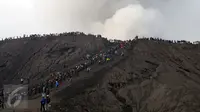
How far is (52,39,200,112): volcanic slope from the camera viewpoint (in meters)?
26.2

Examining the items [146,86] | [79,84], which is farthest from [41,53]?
[146,86]

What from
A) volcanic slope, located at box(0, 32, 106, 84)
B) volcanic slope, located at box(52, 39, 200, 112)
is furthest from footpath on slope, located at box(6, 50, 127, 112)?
volcanic slope, located at box(0, 32, 106, 84)

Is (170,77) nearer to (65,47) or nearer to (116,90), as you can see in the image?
(116,90)

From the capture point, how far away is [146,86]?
29.8m

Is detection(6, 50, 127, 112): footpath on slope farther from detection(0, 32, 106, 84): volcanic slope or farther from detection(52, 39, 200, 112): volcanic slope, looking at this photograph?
detection(0, 32, 106, 84): volcanic slope

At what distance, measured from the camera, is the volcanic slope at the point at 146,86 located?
26203mm

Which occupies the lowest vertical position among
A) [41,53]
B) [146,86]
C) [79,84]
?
[146,86]

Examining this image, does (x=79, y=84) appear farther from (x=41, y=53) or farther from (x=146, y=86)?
(x=41, y=53)

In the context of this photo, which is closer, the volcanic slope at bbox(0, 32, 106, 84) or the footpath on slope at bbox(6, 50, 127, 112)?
the footpath on slope at bbox(6, 50, 127, 112)

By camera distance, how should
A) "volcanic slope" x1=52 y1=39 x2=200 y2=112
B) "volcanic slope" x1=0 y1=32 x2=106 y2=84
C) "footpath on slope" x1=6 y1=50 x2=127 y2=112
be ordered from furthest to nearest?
1. "volcanic slope" x1=0 y1=32 x2=106 y2=84
2. "volcanic slope" x1=52 y1=39 x2=200 y2=112
3. "footpath on slope" x1=6 y1=50 x2=127 y2=112

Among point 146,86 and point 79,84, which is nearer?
point 79,84

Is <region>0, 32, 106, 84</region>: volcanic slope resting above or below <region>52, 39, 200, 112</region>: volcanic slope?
above

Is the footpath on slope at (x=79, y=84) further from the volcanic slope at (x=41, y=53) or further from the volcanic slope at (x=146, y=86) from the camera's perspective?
the volcanic slope at (x=41, y=53)

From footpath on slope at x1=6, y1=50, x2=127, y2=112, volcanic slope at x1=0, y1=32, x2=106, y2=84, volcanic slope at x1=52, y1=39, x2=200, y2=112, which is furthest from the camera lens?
volcanic slope at x1=0, y1=32, x2=106, y2=84
